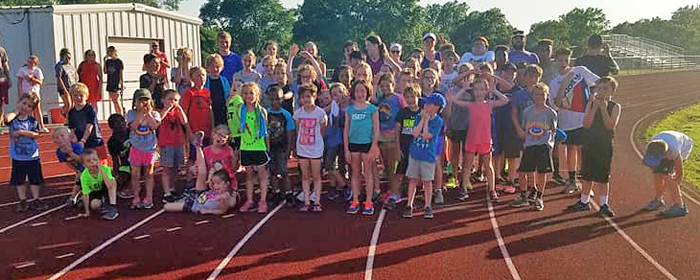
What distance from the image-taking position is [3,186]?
861cm

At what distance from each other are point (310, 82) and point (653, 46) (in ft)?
203

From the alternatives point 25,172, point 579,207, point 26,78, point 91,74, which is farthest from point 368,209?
point 26,78

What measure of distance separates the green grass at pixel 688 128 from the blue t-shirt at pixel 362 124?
519cm

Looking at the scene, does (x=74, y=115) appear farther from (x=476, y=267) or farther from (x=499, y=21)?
(x=499, y=21)

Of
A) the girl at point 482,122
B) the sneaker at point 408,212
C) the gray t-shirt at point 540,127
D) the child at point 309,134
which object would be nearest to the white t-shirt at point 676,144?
the gray t-shirt at point 540,127

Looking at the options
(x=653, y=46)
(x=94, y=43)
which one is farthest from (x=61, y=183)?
(x=653, y=46)

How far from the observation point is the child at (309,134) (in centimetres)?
696

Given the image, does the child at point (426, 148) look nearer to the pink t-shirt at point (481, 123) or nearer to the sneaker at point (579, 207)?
the pink t-shirt at point (481, 123)

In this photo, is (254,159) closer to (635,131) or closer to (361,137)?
(361,137)

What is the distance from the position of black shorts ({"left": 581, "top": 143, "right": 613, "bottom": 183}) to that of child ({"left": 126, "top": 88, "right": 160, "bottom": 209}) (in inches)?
199

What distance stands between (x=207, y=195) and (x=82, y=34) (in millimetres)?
11159

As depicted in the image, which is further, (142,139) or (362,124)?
(142,139)

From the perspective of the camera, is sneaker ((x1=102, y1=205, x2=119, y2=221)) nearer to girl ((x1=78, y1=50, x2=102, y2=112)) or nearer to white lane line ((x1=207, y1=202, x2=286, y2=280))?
white lane line ((x1=207, y1=202, x2=286, y2=280))

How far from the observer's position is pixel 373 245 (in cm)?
579
